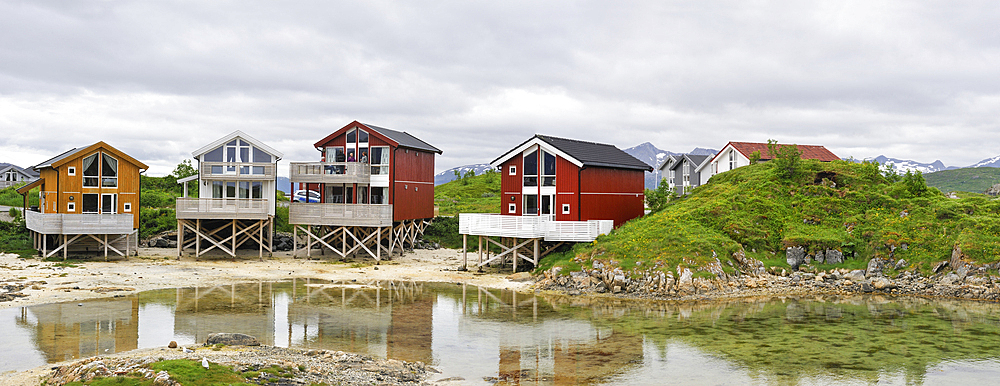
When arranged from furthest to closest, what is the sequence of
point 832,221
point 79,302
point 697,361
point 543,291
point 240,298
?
point 832,221, point 543,291, point 240,298, point 79,302, point 697,361

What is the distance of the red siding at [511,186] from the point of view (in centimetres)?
3775

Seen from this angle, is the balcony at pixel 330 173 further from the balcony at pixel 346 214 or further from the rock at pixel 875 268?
the rock at pixel 875 268

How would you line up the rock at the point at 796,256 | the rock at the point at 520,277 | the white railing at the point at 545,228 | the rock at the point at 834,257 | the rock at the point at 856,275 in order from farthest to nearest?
the white railing at the point at 545,228
the rock at the point at 520,277
the rock at the point at 796,256
the rock at the point at 834,257
the rock at the point at 856,275

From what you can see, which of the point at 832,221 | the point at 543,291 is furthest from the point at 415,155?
the point at 832,221

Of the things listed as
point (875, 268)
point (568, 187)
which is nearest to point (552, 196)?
point (568, 187)

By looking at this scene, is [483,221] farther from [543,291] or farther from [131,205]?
[131,205]

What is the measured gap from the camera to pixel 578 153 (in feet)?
122

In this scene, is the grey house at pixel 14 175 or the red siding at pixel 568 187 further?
the grey house at pixel 14 175

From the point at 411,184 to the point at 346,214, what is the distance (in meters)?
5.28

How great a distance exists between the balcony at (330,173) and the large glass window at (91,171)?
10.7 meters

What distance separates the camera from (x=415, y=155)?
44.2 meters

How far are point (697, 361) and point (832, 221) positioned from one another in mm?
20675

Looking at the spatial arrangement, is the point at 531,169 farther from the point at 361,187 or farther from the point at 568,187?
the point at 361,187

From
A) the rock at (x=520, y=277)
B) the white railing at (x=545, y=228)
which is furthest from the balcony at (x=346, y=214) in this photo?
the rock at (x=520, y=277)
